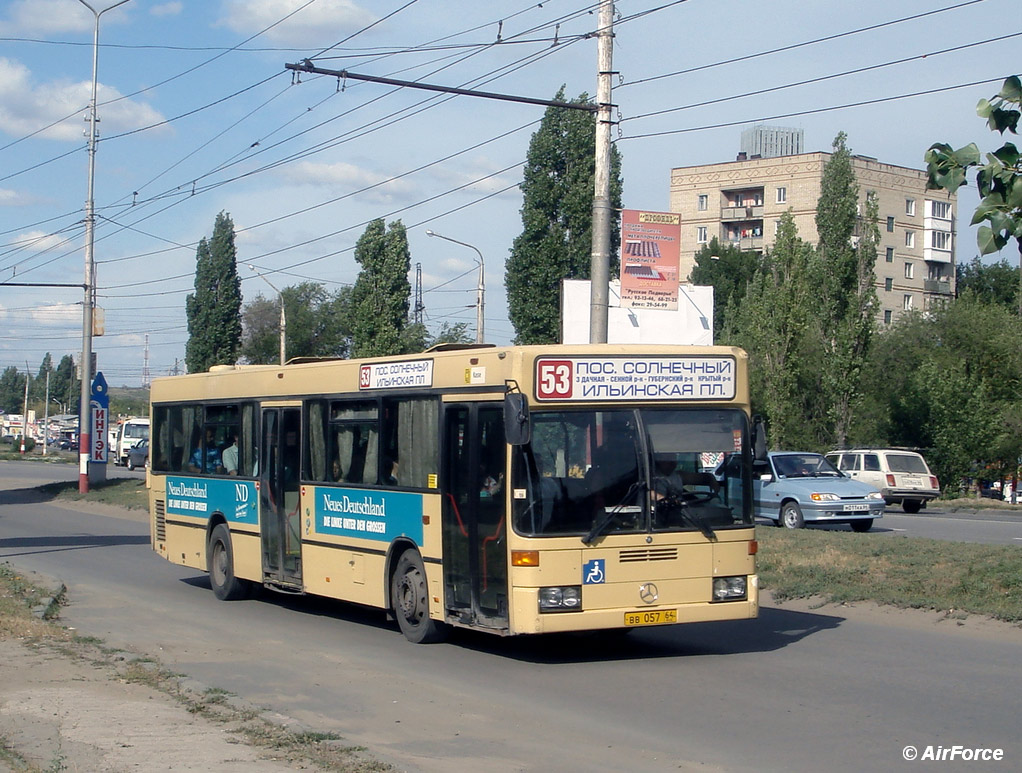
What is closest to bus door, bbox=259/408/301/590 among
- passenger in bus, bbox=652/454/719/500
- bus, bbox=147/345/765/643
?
bus, bbox=147/345/765/643

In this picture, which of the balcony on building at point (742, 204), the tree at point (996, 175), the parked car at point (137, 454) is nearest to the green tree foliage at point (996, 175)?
the tree at point (996, 175)

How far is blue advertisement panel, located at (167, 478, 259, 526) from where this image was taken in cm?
1541

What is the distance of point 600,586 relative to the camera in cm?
1039

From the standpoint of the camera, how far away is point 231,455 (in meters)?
15.9

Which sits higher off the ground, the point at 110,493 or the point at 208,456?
the point at 208,456

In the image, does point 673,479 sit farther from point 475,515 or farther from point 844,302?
point 844,302

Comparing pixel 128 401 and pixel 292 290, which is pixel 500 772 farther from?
pixel 128 401

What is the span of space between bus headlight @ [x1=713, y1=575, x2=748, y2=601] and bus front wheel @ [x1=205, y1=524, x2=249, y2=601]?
7.28m

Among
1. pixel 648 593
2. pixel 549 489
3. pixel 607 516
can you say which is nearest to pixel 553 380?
pixel 549 489

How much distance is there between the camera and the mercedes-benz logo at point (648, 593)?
10539mm

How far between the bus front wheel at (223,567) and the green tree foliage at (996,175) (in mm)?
12004

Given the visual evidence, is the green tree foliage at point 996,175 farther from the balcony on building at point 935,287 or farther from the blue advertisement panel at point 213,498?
the balcony on building at point 935,287

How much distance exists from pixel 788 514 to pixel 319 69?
1423 cm

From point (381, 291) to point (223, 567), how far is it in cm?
3894
